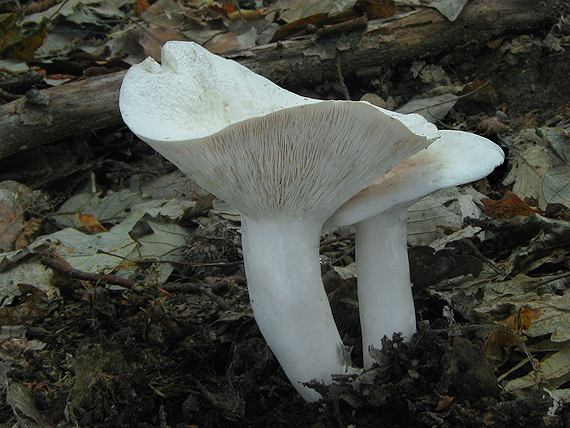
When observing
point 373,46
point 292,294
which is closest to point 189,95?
point 292,294

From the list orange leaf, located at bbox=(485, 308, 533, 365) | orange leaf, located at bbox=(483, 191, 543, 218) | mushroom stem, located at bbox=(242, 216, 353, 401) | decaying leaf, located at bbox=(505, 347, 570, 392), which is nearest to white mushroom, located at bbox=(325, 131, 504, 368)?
mushroom stem, located at bbox=(242, 216, 353, 401)

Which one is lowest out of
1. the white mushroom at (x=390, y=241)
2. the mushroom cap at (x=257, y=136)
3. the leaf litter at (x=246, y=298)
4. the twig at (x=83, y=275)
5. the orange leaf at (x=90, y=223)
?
the orange leaf at (x=90, y=223)

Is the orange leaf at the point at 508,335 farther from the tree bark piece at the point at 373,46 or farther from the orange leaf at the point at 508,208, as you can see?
the tree bark piece at the point at 373,46

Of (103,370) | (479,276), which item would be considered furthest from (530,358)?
(103,370)

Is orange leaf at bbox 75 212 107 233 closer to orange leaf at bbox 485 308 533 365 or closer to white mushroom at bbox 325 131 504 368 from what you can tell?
white mushroom at bbox 325 131 504 368

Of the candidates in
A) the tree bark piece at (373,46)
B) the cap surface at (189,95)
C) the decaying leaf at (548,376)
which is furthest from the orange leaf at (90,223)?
the decaying leaf at (548,376)

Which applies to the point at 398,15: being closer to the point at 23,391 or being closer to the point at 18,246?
the point at 18,246
